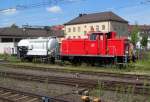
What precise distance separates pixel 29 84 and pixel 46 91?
3257mm

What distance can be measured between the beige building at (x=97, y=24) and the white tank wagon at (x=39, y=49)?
50.3 m

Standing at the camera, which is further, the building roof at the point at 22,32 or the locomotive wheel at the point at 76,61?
the building roof at the point at 22,32

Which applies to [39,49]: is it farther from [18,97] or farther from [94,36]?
[18,97]

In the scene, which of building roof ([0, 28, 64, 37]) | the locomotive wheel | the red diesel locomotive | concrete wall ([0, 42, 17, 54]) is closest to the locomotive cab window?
the red diesel locomotive

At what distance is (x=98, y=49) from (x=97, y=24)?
6577cm

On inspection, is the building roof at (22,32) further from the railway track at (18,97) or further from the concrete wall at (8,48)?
the railway track at (18,97)

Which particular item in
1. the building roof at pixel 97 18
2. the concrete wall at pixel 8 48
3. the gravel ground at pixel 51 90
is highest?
the building roof at pixel 97 18

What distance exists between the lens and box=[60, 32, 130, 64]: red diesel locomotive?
30.2 metres

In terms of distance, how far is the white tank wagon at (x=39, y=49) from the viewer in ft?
124

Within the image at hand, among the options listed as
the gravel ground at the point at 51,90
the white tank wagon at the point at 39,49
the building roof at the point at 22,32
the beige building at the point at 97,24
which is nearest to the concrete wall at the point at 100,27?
the beige building at the point at 97,24

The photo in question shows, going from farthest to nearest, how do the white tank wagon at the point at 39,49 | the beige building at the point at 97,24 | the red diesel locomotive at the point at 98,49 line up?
the beige building at the point at 97,24 → the white tank wagon at the point at 39,49 → the red diesel locomotive at the point at 98,49

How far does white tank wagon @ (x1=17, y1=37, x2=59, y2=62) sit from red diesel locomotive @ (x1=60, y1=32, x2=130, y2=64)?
354 centimetres

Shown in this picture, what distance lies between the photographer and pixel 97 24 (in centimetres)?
9662

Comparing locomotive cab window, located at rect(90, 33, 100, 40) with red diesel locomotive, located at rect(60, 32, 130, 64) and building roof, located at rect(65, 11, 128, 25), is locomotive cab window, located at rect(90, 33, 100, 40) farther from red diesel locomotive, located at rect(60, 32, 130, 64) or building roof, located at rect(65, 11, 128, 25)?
building roof, located at rect(65, 11, 128, 25)
